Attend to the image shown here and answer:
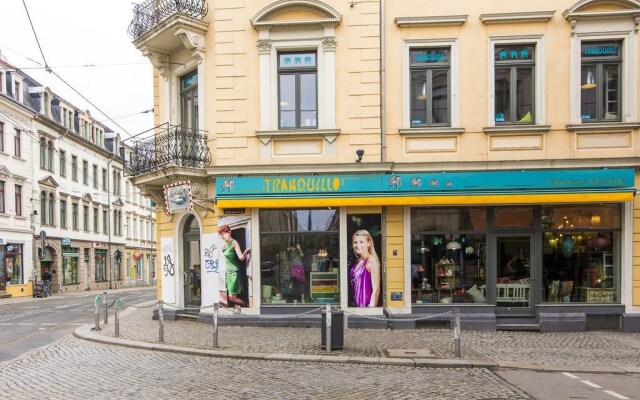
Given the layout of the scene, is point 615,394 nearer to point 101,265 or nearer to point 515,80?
point 515,80

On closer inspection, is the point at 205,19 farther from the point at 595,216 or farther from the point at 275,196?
the point at 595,216

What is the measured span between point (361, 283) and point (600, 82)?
7655mm

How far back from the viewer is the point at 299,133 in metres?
13.3

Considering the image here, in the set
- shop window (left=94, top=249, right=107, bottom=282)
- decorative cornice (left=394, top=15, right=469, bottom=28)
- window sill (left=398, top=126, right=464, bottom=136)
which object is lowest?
shop window (left=94, top=249, right=107, bottom=282)

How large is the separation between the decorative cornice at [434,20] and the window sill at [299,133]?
310cm

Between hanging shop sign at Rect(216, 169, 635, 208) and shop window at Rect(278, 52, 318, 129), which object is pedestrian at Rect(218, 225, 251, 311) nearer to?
hanging shop sign at Rect(216, 169, 635, 208)

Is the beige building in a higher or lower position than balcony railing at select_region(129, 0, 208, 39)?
lower

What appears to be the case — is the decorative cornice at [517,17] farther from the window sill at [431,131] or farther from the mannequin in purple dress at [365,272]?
the mannequin in purple dress at [365,272]

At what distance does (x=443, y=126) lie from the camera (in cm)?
1334

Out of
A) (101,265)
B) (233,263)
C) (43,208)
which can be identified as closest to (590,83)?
(233,263)

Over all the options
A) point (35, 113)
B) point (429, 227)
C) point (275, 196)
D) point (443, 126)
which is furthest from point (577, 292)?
point (35, 113)

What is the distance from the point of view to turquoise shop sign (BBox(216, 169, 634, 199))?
1266cm

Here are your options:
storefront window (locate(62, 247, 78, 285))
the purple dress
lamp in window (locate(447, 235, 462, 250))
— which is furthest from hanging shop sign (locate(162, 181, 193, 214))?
storefront window (locate(62, 247, 78, 285))

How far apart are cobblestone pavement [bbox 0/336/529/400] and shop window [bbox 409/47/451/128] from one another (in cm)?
653
